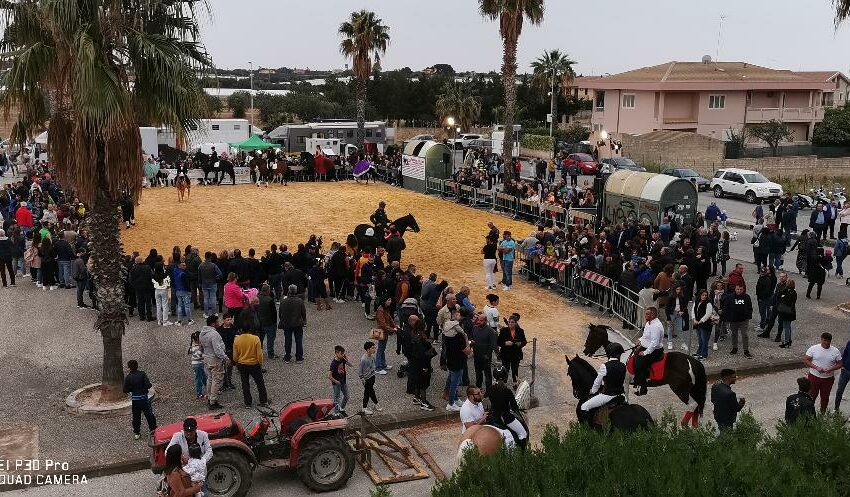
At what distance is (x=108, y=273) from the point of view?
1295 centimetres

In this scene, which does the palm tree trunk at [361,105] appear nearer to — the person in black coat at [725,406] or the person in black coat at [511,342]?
the person in black coat at [511,342]

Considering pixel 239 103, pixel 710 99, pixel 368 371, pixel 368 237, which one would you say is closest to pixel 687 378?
pixel 368 371

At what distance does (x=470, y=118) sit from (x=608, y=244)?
176 feet

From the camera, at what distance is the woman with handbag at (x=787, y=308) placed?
1623 cm

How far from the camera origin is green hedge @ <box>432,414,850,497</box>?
7.34m

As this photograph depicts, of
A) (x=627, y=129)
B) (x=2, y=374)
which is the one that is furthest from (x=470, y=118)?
(x=2, y=374)

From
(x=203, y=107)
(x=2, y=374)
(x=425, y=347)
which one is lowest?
(x=2, y=374)

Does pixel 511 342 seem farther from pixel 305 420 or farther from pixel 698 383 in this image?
pixel 305 420

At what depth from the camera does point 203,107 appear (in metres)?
12.5

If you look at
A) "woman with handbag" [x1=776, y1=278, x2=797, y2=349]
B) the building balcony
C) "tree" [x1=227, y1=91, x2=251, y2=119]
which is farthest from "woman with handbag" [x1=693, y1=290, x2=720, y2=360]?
"tree" [x1=227, y1=91, x2=251, y2=119]

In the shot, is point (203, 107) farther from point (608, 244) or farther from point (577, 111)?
point (577, 111)

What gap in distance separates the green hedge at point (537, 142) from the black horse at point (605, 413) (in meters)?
47.0

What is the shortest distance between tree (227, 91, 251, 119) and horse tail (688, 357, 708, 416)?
264 ft

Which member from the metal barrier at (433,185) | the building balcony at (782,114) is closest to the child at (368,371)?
the metal barrier at (433,185)
